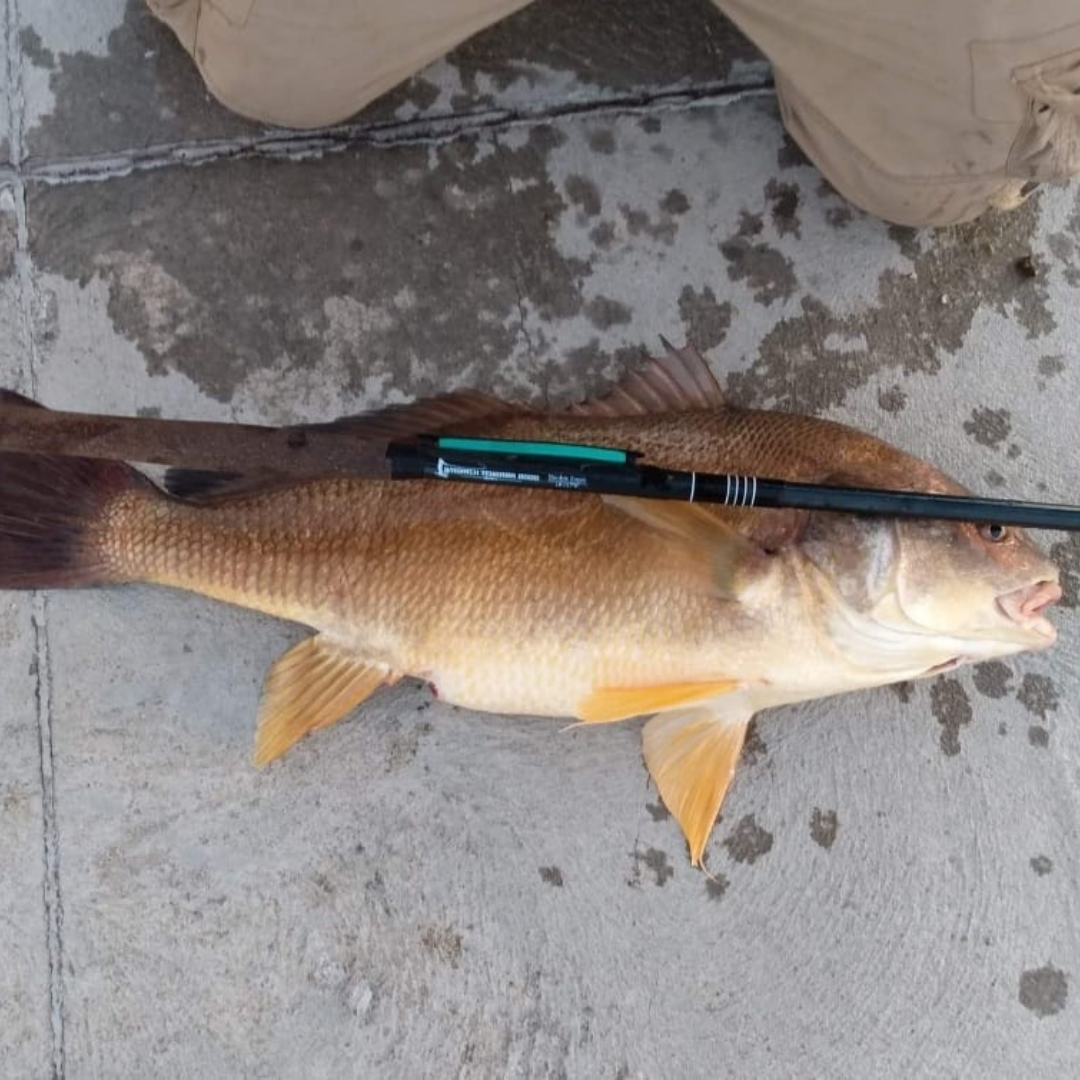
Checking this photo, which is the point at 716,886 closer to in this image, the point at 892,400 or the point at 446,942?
the point at 446,942

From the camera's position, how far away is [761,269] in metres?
1.88

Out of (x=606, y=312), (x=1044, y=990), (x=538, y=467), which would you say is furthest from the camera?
(x=606, y=312)

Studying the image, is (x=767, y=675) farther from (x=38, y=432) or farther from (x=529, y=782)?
(x=38, y=432)

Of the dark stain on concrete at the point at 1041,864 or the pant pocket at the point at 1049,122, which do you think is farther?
the dark stain on concrete at the point at 1041,864

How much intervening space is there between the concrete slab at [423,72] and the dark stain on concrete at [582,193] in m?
0.15

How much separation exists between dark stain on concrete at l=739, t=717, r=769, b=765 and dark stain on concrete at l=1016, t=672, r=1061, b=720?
46 centimetres

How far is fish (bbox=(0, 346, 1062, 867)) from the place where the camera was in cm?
149

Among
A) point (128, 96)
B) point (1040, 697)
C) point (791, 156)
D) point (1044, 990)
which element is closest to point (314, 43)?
point (128, 96)

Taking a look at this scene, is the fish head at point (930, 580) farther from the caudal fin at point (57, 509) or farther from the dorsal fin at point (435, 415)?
the caudal fin at point (57, 509)

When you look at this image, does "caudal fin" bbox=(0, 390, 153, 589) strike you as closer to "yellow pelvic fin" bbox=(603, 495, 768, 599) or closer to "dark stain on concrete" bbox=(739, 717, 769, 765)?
"yellow pelvic fin" bbox=(603, 495, 768, 599)

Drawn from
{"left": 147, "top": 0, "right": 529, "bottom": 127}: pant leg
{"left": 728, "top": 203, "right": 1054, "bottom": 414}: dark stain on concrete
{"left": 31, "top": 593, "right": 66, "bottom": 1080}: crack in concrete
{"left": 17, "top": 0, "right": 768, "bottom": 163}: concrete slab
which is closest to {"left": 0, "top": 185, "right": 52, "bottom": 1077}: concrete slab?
{"left": 31, "top": 593, "right": 66, "bottom": 1080}: crack in concrete

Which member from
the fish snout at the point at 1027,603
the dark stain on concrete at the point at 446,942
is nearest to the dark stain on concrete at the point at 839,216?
the fish snout at the point at 1027,603

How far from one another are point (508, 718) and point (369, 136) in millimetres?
1092

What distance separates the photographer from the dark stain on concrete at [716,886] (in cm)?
178
